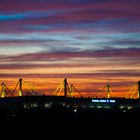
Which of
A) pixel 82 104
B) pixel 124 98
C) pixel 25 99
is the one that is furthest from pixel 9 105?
pixel 124 98

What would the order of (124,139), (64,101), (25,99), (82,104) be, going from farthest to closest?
1. (82,104)
2. (64,101)
3. (25,99)
4. (124,139)

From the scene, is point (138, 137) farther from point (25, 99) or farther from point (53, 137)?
point (25, 99)

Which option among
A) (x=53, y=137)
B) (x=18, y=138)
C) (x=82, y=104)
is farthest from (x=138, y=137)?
(x=82, y=104)

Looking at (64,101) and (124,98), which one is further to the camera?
(124,98)

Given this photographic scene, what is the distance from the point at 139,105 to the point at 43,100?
1694 inches

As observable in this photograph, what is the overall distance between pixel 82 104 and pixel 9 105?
34714 millimetres

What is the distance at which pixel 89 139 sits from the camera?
162 ft

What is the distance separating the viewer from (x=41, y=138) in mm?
49562

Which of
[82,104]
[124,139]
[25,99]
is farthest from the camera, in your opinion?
[82,104]

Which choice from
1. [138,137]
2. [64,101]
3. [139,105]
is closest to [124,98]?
[139,105]

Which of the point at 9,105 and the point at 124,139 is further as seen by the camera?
the point at 9,105

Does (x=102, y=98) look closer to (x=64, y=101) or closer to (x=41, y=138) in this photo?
(x=64, y=101)

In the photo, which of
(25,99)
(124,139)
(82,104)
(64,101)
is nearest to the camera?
(124,139)

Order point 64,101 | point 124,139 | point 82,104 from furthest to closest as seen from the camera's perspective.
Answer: point 82,104
point 64,101
point 124,139
